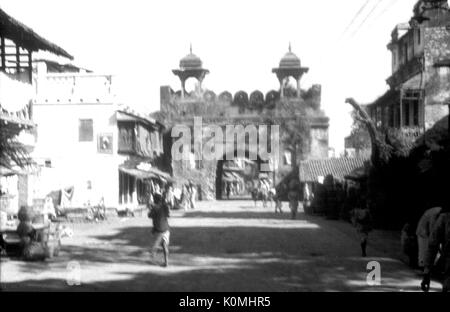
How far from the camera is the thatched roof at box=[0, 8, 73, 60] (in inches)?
464

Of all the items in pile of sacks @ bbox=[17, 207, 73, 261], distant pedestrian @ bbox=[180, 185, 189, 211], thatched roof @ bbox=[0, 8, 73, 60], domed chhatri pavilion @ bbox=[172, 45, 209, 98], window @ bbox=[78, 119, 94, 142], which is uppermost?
domed chhatri pavilion @ bbox=[172, 45, 209, 98]

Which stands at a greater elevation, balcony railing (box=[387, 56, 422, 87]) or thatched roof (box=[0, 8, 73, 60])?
balcony railing (box=[387, 56, 422, 87])

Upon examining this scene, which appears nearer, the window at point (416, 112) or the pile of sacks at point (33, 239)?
the pile of sacks at point (33, 239)

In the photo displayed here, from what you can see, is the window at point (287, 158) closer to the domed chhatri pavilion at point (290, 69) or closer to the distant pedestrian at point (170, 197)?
the domed chhatri pavilion at point (290, 69)

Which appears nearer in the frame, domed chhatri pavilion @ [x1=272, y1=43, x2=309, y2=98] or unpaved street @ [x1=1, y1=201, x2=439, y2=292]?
unpaved street @ [x1=1, y1=201, x2=439, y2=292]

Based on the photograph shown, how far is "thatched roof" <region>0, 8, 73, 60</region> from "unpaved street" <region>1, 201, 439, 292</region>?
474 cm

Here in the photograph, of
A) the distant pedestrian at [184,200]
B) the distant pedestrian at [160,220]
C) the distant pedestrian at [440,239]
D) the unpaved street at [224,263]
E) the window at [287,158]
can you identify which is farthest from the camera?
the window at [287,158]

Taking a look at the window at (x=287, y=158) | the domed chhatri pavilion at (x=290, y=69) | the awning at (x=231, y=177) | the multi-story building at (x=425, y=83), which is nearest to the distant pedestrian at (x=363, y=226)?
the multi-story building at (x=425, y=83)

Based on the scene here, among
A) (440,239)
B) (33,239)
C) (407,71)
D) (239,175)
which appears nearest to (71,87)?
(33,239)

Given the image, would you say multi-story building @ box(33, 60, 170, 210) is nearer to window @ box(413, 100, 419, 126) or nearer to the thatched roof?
the thatched roof

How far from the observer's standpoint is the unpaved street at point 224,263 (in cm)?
913

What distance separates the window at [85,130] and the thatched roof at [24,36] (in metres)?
11.3

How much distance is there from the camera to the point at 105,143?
26.1 m

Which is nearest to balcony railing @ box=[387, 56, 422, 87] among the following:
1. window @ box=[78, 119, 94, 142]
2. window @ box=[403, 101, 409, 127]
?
window @ box=[403, 101, 409, 127]
